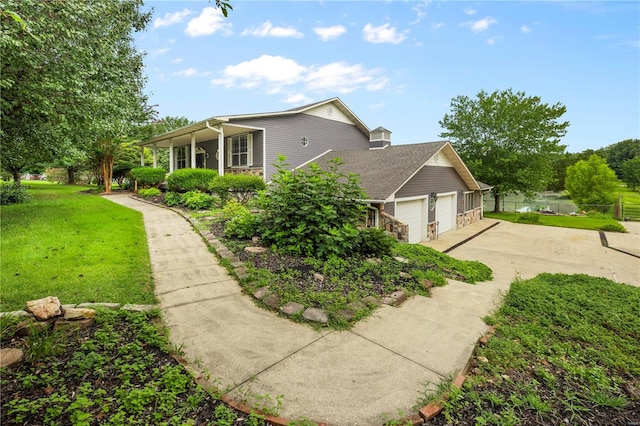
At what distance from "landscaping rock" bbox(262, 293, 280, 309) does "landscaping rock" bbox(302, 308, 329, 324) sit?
43 cm

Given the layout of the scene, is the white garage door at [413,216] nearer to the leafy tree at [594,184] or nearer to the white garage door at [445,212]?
the white garage door at [445,212]

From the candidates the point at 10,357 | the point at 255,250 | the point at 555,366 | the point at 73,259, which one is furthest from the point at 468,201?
the point at 10,357

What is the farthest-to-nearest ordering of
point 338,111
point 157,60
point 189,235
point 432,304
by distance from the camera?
point 338,111, point 157,60, point 189,235, point 432,304

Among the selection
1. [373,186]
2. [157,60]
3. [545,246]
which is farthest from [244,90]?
[545,246]

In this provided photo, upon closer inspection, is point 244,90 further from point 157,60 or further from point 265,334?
point 265,334

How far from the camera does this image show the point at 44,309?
3.13m

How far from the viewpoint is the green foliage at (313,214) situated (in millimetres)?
5891

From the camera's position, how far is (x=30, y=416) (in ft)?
6.51

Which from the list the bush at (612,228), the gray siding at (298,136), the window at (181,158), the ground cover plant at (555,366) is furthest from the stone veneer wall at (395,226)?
the window at (181,158)

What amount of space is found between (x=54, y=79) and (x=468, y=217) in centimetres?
1813

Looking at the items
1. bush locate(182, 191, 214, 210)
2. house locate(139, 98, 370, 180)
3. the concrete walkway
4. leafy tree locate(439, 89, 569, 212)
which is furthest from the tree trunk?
leafy tree locate(439, 89, 569, 212)

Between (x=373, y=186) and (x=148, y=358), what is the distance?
30.1 ft

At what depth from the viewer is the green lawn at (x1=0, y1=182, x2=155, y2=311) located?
13.0 feet

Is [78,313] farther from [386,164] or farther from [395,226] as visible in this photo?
[386,164]
